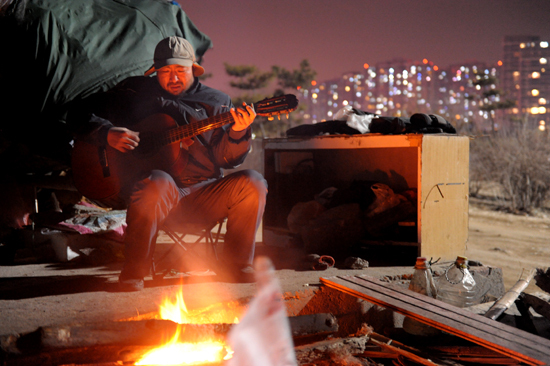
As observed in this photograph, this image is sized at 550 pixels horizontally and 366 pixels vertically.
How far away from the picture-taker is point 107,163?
321cm

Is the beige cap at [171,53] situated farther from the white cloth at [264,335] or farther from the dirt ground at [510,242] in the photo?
the dirt ground at [510,242]

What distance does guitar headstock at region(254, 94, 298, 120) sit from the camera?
10.7 ft

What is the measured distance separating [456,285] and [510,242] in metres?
4.27

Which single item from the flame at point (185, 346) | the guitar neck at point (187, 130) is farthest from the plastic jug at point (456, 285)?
the guitar neck at point (187, 130)

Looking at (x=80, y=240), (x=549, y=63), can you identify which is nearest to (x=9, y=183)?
(x=80, y=240)

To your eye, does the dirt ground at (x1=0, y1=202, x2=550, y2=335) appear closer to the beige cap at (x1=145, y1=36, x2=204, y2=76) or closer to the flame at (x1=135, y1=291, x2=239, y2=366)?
the flame at (x1=135, y1=291, x2=239, y2=366)

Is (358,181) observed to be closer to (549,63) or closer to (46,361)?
(46,361)

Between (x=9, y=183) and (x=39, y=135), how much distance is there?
71 cm

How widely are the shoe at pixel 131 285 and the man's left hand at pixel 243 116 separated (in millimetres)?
1271

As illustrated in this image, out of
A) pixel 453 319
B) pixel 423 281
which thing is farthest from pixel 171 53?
pixel 453 319

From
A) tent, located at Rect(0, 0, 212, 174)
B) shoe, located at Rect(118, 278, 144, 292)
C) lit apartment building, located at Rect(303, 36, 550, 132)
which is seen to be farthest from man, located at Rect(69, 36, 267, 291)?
lit apartment building, located at Rect(303, 36, 550, 132)

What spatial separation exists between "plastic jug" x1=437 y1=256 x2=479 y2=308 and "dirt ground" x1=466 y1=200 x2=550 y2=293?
4.56 feet

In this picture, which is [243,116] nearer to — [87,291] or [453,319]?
[87,291]

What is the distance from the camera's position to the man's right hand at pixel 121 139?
3092 millimetres
